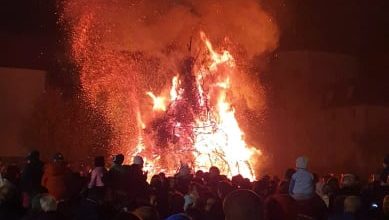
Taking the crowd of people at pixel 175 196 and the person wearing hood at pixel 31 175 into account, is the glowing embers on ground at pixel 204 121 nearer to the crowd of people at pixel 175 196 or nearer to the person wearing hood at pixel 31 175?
the crowd of people at pixel 175 196

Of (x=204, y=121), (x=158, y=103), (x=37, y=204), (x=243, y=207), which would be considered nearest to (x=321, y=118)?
(x=158, y=103)

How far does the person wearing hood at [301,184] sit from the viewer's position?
944 centimetres

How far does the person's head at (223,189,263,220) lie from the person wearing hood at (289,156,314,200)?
3.59 metres

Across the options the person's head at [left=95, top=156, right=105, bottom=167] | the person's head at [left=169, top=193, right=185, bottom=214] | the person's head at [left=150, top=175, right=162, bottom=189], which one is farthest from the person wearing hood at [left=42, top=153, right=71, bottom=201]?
the person's head at [left=169, top=193, right=185, bottom=214]

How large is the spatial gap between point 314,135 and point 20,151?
18612 mm

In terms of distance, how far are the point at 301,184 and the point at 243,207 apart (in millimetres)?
3864

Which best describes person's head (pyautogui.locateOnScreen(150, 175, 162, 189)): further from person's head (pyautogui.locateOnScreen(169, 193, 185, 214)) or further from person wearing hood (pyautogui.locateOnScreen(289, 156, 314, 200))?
person wearing hood (pyautogui.locateOnScreen(289, 156, 314, 200))

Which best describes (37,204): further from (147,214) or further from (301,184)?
(301,184)

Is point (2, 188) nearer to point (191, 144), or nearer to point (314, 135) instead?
point (191, 144)

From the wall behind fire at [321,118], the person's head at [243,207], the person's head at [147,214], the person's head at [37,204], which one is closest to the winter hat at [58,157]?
the person's head at [37,204]

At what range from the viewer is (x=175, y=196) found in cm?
902

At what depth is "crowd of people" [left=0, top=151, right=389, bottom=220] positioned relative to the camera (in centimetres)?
662

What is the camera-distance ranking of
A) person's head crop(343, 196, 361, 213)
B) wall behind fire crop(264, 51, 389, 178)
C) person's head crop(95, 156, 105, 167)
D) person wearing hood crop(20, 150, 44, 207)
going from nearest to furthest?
person's head crop(343, 196, 361, 213)
person wearing hood crop(20, 150, 44, 207)
person's head crop(95, 156, 105, 167)
wall behind fire crop(264, 51, 389, 178)

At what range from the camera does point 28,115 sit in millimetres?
39781
